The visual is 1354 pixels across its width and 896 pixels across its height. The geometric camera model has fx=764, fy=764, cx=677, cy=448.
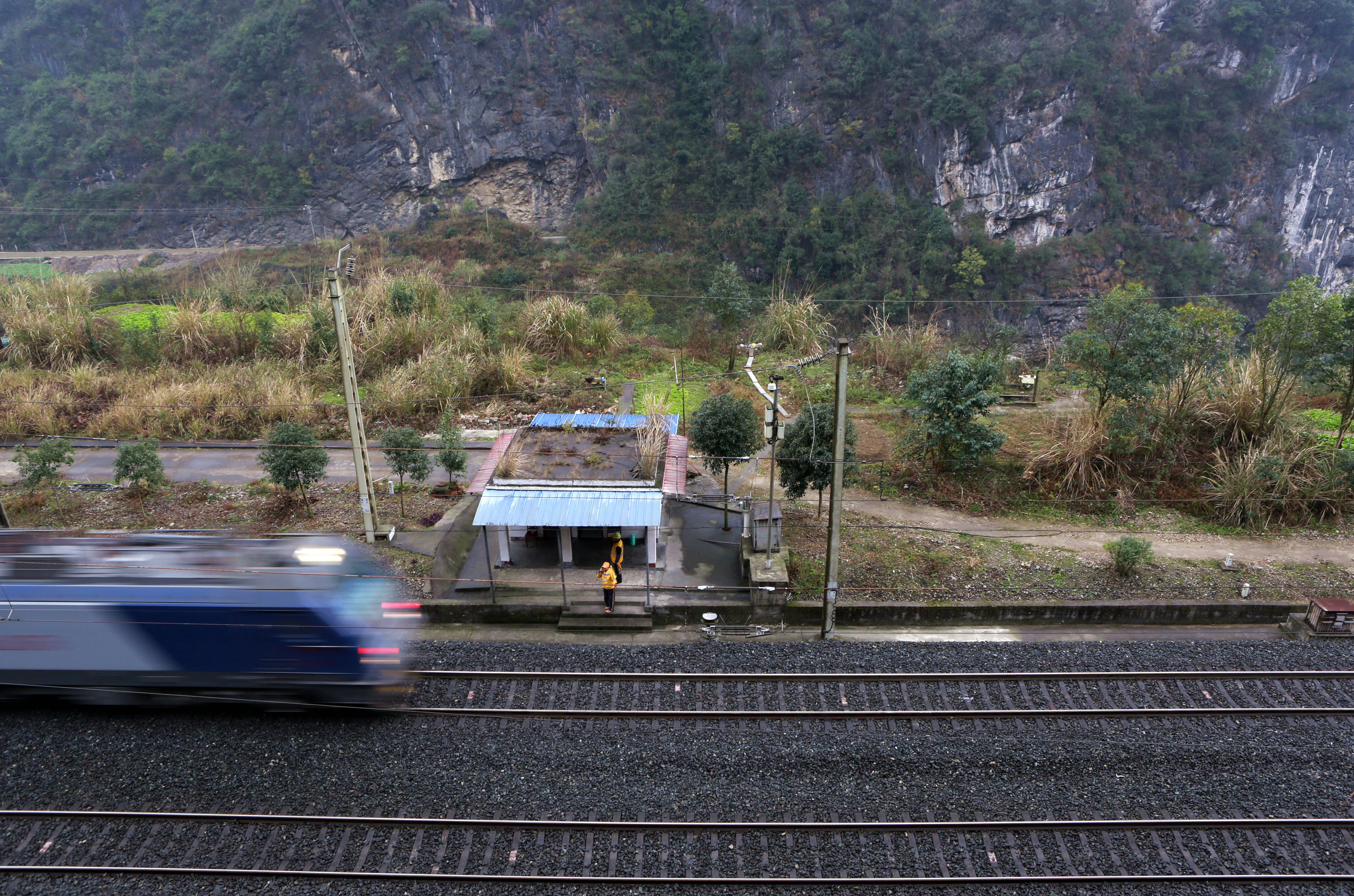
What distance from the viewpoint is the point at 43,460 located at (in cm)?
1512

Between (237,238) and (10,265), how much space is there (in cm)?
1353

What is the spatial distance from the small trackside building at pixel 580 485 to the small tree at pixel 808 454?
1944mm

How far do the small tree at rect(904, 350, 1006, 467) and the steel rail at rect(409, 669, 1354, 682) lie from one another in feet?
20.7

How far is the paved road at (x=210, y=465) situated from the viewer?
1712 centimetres

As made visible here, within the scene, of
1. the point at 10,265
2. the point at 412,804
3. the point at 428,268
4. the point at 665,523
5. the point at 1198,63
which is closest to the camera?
the point at 412,804

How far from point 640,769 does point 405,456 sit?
9507 mm

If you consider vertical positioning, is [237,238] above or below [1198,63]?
below

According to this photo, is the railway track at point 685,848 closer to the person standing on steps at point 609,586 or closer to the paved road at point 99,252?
the person standing on steps at point 609,586

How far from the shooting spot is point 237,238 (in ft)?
181

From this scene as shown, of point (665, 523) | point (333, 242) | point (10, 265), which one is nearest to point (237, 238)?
point (333, 242)

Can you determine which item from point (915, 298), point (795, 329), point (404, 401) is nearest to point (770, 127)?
point (915, 298)

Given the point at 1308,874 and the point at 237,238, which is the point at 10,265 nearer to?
the point at 237,238

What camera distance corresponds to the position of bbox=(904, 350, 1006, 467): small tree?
1562 centimetres

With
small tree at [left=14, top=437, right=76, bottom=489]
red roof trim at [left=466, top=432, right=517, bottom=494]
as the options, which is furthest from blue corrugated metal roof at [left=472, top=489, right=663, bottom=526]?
small tree at [left=14, top=437, right=76, bottom=489]
